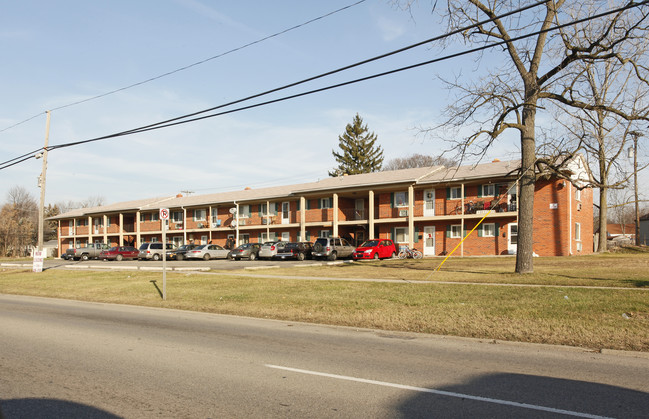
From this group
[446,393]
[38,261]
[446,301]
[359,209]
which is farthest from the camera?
[359,209]

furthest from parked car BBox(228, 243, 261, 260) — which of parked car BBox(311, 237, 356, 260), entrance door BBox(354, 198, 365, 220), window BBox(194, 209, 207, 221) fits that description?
window BBox(194, 209, 207, 221)

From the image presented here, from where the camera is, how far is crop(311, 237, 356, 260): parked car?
35.5 metres

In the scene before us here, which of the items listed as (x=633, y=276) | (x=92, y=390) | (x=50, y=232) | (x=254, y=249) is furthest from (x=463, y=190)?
(x=50, y=232)

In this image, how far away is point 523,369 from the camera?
709 cm

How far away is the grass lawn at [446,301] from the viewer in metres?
9.68

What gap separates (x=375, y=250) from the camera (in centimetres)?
3372

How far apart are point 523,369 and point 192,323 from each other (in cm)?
758

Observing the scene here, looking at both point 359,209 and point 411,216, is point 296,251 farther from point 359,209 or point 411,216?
point 359,209

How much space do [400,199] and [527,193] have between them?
861 inches

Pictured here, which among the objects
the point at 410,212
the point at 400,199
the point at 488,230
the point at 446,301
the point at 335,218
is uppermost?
the point at 400,199

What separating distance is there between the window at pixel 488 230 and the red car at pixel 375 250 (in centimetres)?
670

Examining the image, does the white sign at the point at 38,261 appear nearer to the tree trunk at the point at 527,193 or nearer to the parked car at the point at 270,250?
the parked car at the point at 270,250

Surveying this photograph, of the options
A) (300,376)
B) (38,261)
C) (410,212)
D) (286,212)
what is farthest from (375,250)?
(300,376)

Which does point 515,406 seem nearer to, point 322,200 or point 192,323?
point 192,323
